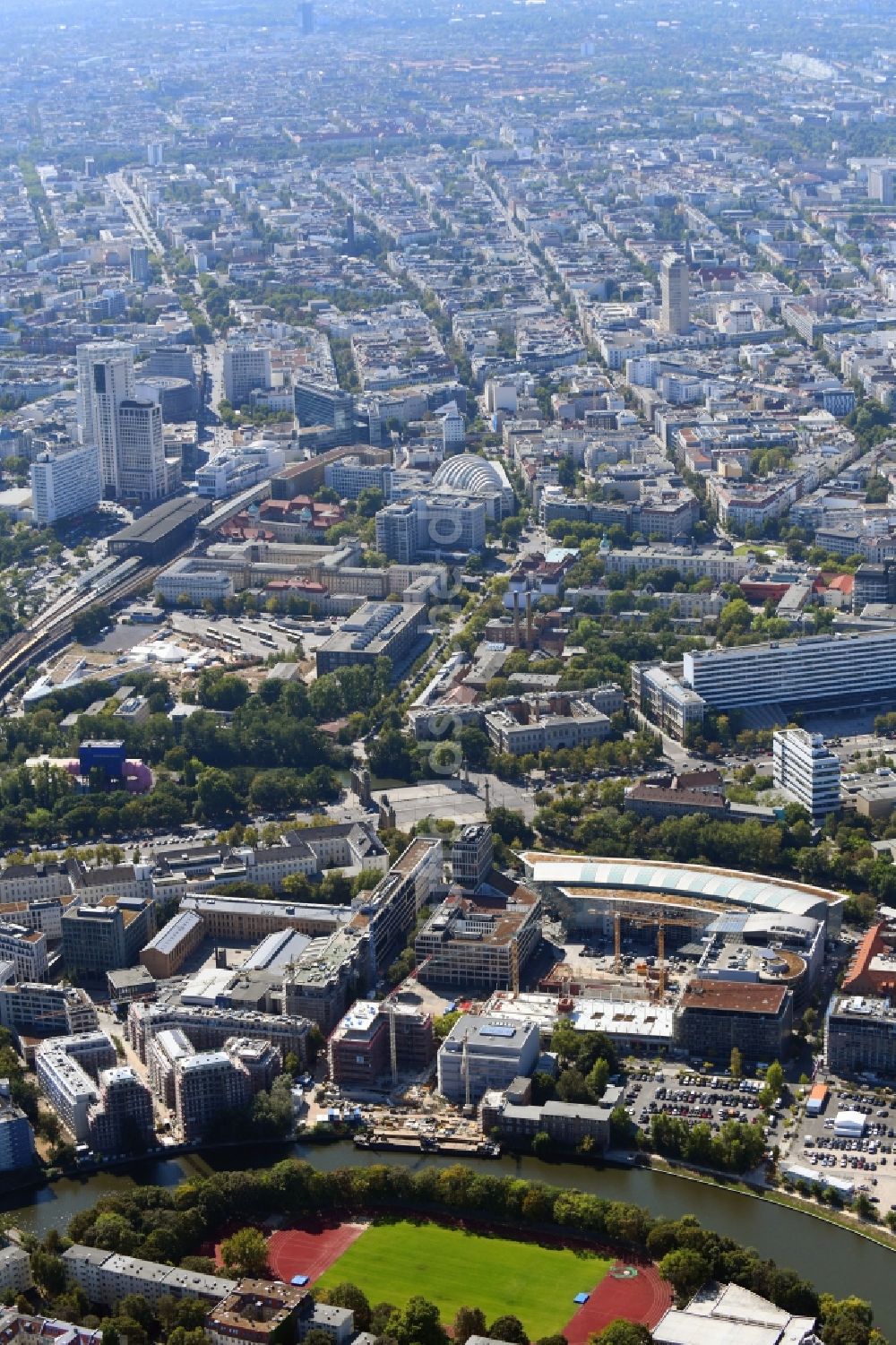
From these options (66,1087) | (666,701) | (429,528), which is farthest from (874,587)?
(66,1087)

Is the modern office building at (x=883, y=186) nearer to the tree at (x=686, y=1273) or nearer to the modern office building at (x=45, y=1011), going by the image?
the modern office building at (x=45, y=1011)

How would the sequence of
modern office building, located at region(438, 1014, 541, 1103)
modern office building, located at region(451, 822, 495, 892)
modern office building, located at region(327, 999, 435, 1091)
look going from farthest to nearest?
1. modern office building, located at region(451, 822, 495, 892)
2. modern office building, located at region(327, 999, 435, 1091)
3. modern office building, located at region(438, 1014, 541, 1103)

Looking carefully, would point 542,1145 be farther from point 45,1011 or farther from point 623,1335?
point 45,1011

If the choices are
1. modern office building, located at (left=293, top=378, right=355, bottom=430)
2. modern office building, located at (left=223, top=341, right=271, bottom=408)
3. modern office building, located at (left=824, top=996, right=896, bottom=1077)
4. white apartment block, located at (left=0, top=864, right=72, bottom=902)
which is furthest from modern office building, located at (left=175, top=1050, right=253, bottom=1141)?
modern office building, located at (left=223, top=341, right=271, bottom=408)

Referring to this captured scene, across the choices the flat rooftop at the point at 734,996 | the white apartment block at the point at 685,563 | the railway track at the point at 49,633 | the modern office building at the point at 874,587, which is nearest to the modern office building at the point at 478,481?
the white apartment block at the point at 685,563

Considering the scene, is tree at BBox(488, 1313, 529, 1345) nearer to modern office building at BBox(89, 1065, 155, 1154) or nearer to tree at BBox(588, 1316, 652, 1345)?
tree at BBox(588, 1316, 652, 1345)

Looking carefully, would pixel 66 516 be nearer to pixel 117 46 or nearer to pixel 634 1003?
pixel 634 1003
